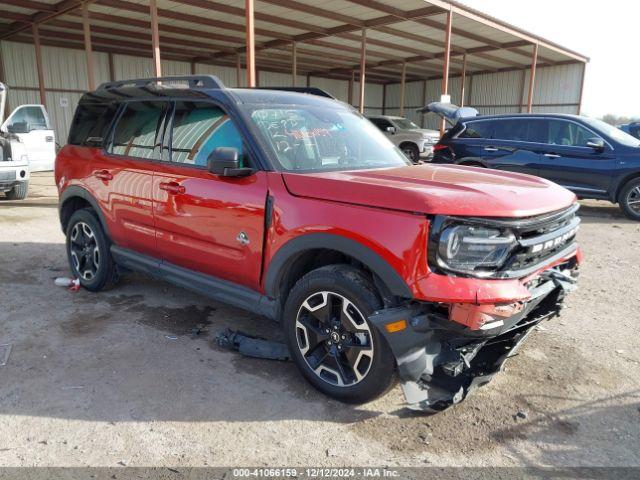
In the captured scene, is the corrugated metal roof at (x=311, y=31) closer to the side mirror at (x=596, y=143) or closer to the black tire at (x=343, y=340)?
the side mirror at (x=596, y=143)

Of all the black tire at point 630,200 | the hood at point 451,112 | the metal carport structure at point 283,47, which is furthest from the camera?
the metal carport structure at point 283,47

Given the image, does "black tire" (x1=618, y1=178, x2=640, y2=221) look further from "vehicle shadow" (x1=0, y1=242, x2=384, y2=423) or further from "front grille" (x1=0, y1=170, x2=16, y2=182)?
"front grille" (x1=0, y1=170, x2=16, y2=182)

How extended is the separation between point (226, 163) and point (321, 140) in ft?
2.80

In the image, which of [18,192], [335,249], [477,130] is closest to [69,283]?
[335,249]

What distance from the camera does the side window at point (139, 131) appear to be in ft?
13.3

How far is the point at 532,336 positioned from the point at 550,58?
73.3 ft

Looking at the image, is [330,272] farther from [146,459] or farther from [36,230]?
[36,230]

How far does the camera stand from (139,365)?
3.43 metres

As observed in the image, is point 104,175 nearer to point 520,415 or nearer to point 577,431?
point 520,415

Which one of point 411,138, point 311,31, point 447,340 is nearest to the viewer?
point 447,340

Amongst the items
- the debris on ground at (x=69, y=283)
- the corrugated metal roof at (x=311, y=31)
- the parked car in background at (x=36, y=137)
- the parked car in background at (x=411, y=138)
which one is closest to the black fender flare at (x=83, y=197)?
the debris on ground at (x=69, y=283)

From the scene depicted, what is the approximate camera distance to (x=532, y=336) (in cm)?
399

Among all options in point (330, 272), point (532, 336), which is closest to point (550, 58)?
point (532, 336)

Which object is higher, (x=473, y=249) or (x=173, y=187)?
(x=173, y=187)
